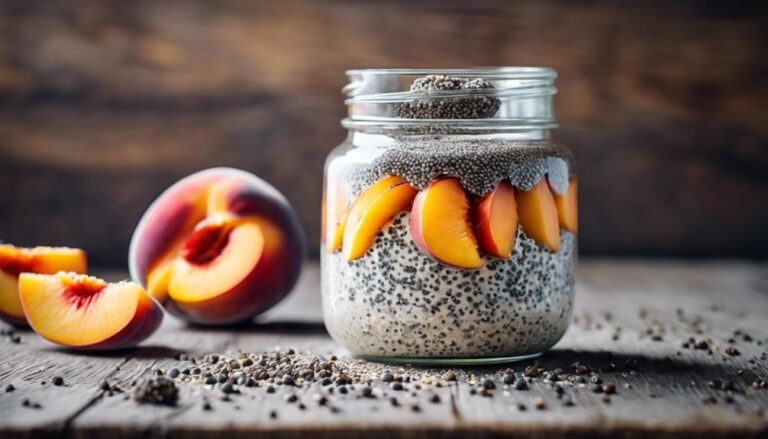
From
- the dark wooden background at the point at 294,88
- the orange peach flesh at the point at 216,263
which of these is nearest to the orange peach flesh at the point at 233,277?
the orange peach flesh at the point at 216,263

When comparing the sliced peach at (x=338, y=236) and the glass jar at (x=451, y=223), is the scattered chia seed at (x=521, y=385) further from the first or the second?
the sliced peach at (x=338, y=236)

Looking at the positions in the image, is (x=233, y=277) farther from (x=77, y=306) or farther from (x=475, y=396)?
(x=475, y=396)

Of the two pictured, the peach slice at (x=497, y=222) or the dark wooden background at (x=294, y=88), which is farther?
the dark wooden background at (x=294, y=88)

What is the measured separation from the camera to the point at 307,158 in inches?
86.9

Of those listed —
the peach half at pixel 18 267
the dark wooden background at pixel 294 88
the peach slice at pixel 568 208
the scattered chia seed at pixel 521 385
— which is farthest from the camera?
the dark wooden background at pixel 294 88

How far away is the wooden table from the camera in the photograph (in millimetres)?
870

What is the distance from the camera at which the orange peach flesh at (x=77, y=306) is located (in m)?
1.22

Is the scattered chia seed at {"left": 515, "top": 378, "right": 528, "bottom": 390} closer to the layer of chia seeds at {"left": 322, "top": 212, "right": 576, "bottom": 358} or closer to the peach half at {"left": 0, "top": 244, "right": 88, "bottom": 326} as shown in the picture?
the layer of chia seeds at {"left": 322, "top": 212, "right": 576, "bottom": 358}

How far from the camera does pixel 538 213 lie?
1106 mm

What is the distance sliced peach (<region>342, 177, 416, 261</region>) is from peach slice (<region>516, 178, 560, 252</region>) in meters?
0.13

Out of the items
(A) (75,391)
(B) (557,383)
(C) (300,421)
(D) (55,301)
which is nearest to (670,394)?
(B) (557,383)

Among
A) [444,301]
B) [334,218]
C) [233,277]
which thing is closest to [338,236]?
[334,218]

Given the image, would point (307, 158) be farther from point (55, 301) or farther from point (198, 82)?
point (55, 301)

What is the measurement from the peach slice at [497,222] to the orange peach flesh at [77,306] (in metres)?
0.48
